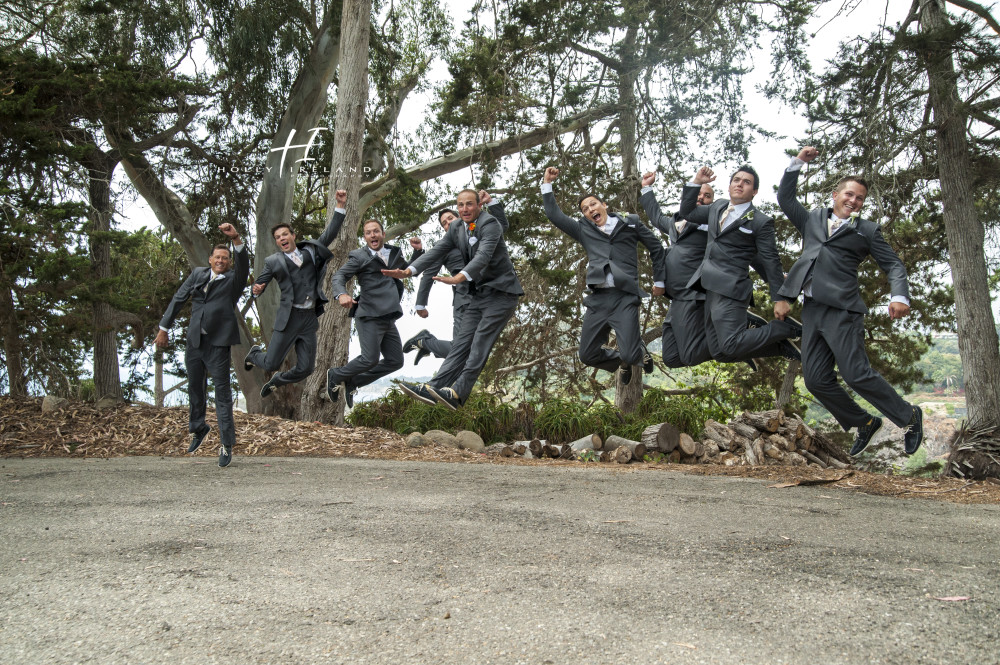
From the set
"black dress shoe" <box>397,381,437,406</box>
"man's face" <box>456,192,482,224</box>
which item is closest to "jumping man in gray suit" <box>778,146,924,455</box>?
"man's face" <box>456,192,482,224</box>

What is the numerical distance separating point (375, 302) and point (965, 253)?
7901 millimetres

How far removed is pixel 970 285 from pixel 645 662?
9.76 m

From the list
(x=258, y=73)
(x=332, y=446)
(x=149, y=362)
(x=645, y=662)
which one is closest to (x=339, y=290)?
(x=332, y=446)

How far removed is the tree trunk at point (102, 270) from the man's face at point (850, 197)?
422 inches

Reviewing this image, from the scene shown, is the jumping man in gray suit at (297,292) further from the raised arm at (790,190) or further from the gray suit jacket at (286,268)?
the raised arm at (790,190)

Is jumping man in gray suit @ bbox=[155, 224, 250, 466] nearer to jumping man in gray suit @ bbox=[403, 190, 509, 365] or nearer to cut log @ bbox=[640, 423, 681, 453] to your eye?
jumping man in gray suit @ bbox=[403, 190, 509, 365]

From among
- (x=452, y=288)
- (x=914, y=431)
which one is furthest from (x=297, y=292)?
(x=914, y=431)

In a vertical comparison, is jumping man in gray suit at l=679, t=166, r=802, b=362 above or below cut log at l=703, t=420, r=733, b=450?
above

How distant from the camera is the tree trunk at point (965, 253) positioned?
32.8 feet

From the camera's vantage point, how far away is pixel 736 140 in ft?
41.3

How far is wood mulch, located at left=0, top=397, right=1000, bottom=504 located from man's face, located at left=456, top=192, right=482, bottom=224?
3029 millimetres

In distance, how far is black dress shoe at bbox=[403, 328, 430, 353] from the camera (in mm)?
8641

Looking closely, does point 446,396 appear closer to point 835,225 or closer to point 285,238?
point 285,238

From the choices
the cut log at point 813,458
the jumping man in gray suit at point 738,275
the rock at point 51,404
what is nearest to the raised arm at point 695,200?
the jumping man in gray suit at point 738,275
